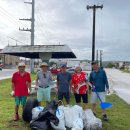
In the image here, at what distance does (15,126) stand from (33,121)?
0.89m

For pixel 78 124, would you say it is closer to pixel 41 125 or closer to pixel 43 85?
pixel 41 125

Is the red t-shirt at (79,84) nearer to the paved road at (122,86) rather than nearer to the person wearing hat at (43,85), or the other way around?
the person wearing hat at (43,85)

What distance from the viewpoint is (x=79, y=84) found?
10.6 meters

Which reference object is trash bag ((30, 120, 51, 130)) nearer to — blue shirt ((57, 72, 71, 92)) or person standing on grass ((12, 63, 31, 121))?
person standing on grass ((12, 63, 31, 121))

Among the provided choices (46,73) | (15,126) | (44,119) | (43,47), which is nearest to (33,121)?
(44,119)

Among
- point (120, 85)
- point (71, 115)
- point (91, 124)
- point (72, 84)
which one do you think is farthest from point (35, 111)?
point (120, 85)

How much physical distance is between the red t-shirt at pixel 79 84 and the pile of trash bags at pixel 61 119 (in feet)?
4.11

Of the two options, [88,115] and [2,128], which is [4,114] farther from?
[88,115]

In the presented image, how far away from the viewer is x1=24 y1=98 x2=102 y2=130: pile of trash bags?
8.49m

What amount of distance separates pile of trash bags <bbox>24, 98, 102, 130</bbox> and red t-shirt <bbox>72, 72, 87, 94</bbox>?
4.11ft

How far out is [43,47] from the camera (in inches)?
627

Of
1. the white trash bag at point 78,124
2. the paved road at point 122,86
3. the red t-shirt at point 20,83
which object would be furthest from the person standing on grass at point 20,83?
the paved road at point 122,86

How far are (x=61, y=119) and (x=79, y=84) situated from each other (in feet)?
6.47

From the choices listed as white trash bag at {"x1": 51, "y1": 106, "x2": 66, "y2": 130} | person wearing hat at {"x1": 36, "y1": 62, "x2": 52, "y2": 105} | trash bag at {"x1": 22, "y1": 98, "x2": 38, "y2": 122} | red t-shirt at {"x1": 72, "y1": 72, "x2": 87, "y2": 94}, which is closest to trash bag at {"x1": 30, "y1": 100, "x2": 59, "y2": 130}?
white trash bag at {"x1": 51, "y1": 106, "x2": 66, "y2": 130}
